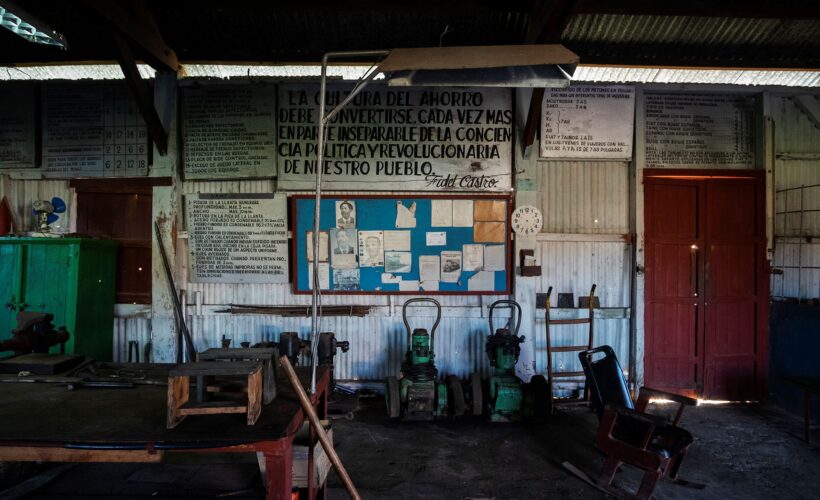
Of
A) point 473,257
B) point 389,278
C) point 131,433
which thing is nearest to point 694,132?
point 473,257

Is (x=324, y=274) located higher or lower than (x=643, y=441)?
higher

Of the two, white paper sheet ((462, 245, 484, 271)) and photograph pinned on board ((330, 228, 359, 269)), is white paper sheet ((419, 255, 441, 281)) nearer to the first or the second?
white paper sheet ((462, 245, 484, 271))

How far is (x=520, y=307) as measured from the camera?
545 cm

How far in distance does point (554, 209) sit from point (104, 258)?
576 cm

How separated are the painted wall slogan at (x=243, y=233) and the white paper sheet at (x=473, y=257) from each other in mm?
2306

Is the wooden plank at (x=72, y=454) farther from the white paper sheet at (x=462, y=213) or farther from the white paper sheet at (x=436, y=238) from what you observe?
the white paper sheet at (x=462, y=213)

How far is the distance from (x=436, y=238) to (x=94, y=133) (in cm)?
466

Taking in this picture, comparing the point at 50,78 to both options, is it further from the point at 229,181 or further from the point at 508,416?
the point at 508,416

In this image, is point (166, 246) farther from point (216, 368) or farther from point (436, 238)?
point (216, 368)

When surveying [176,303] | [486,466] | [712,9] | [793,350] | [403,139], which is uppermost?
[712,9]

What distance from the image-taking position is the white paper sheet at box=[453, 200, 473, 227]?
18.2 feet

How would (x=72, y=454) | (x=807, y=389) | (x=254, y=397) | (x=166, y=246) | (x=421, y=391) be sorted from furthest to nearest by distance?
(x=166, y=246) → (x=421, y=391) → (x=807, y=389) → (x=254, y=397) → (x=72, y=454)

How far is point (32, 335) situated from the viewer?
10.2 ft

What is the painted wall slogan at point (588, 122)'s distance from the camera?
220 inches
